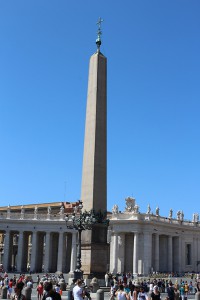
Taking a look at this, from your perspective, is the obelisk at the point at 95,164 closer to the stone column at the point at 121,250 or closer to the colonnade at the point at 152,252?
the colonnade at the point at 152,252

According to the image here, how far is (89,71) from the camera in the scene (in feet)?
96.2

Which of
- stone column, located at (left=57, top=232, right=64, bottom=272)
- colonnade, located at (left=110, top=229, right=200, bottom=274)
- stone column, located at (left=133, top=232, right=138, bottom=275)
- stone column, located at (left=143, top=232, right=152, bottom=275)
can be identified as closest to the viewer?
stone column, located at (left=133, top=232, right=138, bottom=275)

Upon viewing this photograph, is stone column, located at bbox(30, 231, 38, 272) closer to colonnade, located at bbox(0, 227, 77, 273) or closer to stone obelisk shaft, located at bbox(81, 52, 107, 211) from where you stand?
colonnade, located at bbox(0, 227, 77, 273)

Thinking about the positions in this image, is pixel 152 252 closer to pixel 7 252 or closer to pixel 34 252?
pixel 34 252

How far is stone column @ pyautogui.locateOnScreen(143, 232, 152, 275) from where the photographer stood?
69.6 m

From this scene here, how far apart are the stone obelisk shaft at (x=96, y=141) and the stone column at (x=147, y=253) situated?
4489 cm

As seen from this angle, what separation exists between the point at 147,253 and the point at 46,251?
1542 cm

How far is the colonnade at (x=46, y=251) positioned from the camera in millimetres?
71750

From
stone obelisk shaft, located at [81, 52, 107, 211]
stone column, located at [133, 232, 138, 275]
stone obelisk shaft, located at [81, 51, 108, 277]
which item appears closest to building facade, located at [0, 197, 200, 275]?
stone column, located at [133, 232, 138, 275]

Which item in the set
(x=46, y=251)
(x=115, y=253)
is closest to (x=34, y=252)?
(x=46, y=251)

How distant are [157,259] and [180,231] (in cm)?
741

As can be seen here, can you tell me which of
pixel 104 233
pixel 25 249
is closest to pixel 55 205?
pixel 25 249

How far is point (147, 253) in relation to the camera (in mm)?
70625

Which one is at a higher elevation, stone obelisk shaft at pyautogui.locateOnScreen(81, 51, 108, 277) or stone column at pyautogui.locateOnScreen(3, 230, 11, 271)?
stone obelisk shaft at pyautogui.locateOnScreen(81, 51, 108, 277)
